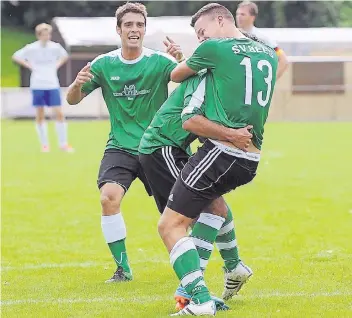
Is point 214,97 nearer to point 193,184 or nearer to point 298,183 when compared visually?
point 193,184

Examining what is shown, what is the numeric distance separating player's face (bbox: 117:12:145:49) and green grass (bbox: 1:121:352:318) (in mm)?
1906

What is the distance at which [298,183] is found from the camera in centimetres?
1412

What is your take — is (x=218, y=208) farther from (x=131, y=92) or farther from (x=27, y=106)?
(x=27, y=106)

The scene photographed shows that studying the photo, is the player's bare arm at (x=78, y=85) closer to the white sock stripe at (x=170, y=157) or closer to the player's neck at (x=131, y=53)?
the player's neck at (x=131, y=53)

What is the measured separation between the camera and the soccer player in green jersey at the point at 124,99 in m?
7.49

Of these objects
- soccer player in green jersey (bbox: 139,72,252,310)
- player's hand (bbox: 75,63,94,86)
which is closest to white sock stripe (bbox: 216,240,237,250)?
soccer player in green jersey (bbox: 139,72,252,310)

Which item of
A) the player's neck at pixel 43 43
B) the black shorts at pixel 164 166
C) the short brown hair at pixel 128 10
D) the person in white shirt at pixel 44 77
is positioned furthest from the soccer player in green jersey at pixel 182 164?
the player's neck at pixel 43 43

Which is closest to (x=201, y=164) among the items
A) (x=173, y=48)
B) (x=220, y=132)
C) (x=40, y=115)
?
(x=220, y=132)

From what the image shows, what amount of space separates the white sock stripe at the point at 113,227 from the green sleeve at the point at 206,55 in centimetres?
206

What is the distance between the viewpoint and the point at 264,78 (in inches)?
234

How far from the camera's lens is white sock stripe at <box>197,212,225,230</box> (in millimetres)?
6379

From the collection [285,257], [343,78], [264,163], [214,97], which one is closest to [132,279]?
[285,257]

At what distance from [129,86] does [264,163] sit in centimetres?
973

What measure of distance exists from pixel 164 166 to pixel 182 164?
0.15 meters
